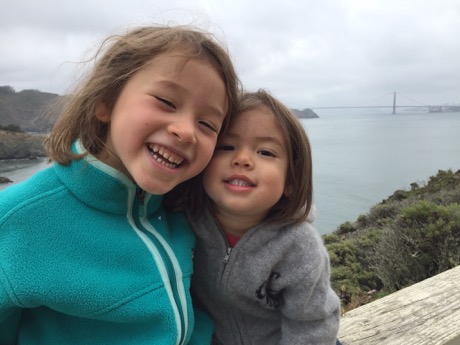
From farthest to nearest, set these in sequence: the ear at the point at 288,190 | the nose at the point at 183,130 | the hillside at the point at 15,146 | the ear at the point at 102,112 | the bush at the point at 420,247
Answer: the hillside at the point at 15,146 → the bush at the point at 420,247 → the ear at the point at 288,190 → the ear at the point at 102,112 → the nose at the point at 183,130

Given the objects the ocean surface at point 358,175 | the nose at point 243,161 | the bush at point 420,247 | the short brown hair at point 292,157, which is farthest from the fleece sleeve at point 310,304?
the ocean surface at point 358,175

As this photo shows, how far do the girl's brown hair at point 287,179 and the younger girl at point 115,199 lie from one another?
21cm

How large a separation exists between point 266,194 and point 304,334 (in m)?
0.54

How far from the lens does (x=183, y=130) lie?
121 centimetres

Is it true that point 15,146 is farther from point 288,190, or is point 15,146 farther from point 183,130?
point 183,130

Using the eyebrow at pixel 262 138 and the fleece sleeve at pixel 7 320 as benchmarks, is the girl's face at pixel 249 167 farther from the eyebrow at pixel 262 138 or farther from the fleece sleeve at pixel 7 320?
the fleece sleeve at pixel 7 320

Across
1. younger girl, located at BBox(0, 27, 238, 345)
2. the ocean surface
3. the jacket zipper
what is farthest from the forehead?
the ocean surface

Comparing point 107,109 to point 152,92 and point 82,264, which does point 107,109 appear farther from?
point 82,264

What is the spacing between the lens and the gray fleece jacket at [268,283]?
151 cm

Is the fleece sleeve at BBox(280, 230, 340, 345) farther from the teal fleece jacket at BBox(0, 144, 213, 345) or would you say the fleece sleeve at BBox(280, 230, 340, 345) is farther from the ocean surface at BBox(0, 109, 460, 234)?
the ocean surface at BBox(0, 109, 460, 234)

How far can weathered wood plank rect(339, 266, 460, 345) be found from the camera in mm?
1869

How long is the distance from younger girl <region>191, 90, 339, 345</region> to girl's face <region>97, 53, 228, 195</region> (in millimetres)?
225

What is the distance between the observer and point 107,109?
4.33ft

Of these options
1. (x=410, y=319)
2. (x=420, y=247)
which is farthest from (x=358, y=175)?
(x=410, y=319)
